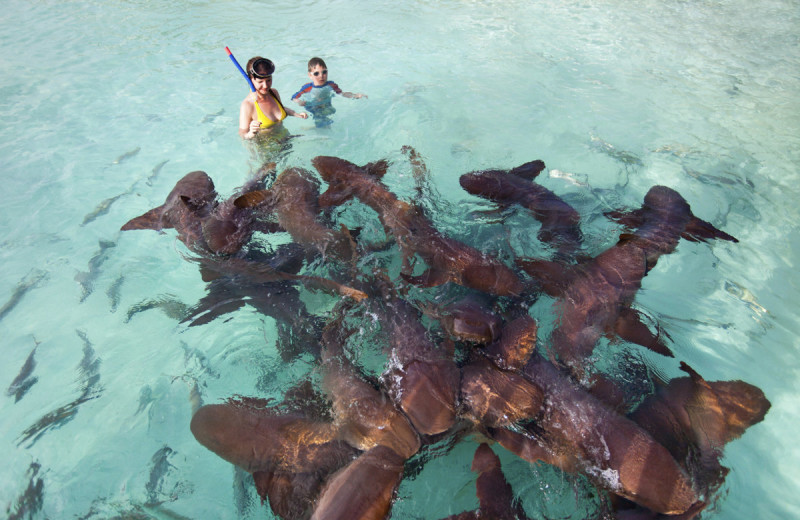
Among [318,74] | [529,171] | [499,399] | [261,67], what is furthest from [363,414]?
[318,74]

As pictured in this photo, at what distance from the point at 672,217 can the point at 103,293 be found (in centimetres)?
599

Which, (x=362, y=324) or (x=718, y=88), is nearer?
(x=362, y=324)

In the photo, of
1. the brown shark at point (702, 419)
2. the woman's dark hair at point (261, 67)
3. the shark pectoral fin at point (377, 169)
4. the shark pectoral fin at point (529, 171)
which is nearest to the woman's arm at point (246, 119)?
the woman's dark hair at point (261, 67)

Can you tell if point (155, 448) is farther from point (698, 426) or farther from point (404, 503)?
point (698, 426)

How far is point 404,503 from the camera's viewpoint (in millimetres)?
2480

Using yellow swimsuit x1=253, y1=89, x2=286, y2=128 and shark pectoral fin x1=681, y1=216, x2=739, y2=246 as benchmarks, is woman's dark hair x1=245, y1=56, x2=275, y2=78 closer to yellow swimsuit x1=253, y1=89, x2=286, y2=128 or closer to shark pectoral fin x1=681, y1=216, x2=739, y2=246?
yellow swimsuit x1=253, y1=89, x2=286, y2=128

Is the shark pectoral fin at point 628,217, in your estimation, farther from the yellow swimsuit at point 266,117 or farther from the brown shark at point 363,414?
the yellow swimsuit at point 266,117

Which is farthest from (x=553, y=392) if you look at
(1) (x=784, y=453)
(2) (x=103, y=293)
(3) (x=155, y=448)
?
(2) (x=103, y=293)

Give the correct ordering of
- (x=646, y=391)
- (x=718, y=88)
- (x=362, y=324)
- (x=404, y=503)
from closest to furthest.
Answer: (x=404, y=503) < (x=646, y=391) < (x=362, y=324) < (x=718, y=88)

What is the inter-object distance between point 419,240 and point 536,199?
1.52 meters

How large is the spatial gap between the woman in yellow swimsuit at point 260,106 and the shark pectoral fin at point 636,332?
5.11 metres

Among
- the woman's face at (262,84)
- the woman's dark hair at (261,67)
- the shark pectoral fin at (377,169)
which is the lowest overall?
the shark pectoral fin at (377,169)

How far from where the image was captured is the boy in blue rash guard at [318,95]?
6.73 metres

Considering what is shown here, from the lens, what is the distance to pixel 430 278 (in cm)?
348
